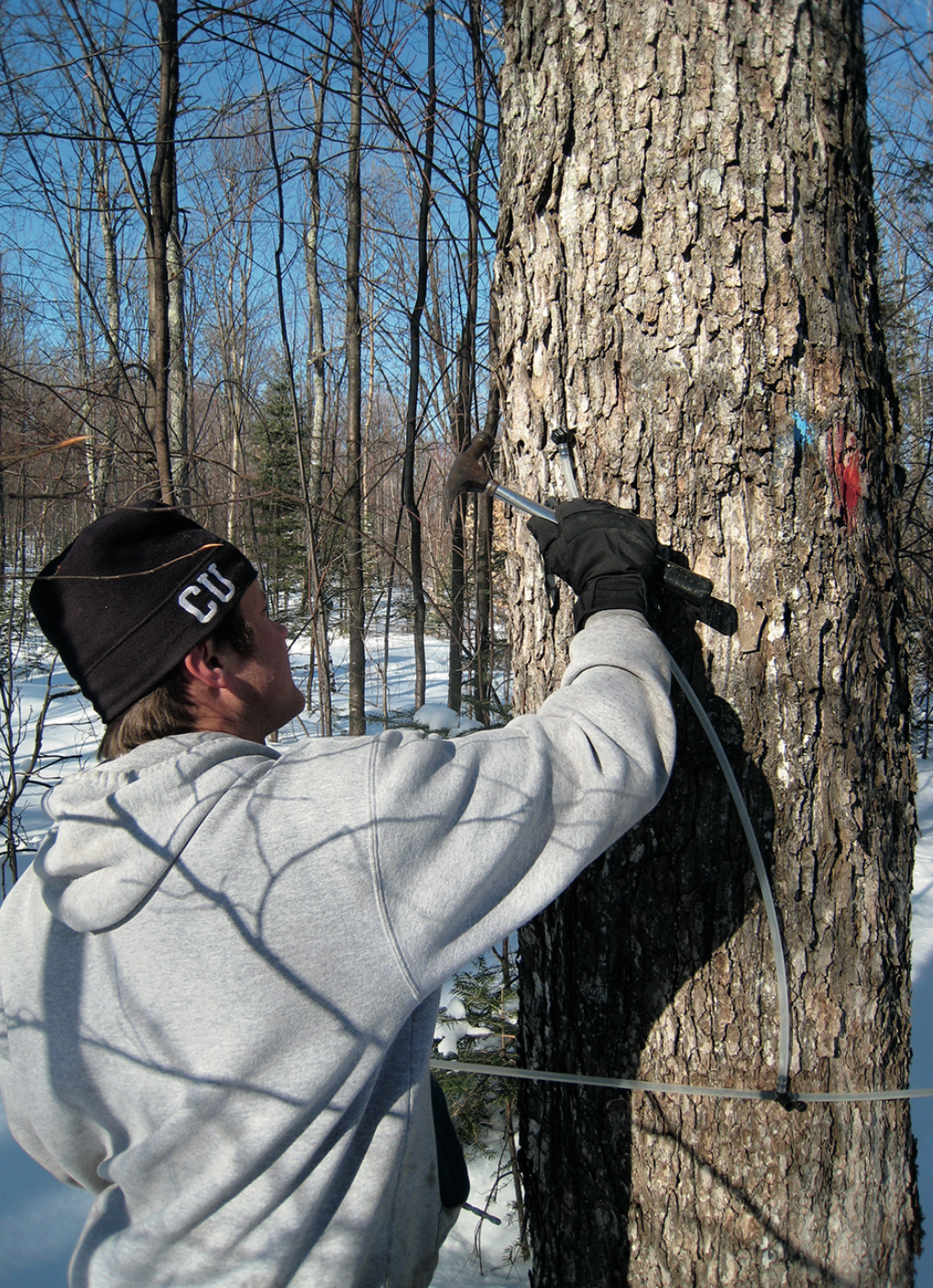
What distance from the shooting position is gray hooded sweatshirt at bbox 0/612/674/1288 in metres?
0.98

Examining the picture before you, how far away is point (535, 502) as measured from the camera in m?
1.52

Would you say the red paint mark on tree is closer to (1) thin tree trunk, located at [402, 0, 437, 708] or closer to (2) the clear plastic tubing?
(2) the clear plastic tubing

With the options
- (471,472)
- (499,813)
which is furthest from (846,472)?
(499,813)

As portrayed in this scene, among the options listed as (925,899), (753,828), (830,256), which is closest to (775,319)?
(830,256)

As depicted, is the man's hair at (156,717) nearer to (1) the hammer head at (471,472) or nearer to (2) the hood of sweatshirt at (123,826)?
(2) the hood of sweatshirt at (123,826)

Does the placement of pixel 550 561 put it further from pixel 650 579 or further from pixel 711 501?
pixel 711 501

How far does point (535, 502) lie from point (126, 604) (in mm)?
799

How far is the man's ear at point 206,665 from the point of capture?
50.1 inches

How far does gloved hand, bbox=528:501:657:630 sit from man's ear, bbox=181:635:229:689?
2.06 ft

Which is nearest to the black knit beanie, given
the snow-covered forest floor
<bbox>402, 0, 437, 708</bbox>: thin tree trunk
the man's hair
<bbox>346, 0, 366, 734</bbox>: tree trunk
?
the man's hair

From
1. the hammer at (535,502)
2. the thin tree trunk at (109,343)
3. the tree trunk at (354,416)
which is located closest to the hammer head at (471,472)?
the hammer at (535,502)

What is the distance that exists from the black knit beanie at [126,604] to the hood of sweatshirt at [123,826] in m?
0.20

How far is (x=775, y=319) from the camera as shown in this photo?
1300mm

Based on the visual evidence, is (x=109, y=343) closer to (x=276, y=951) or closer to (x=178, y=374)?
(x=276, y=951)
